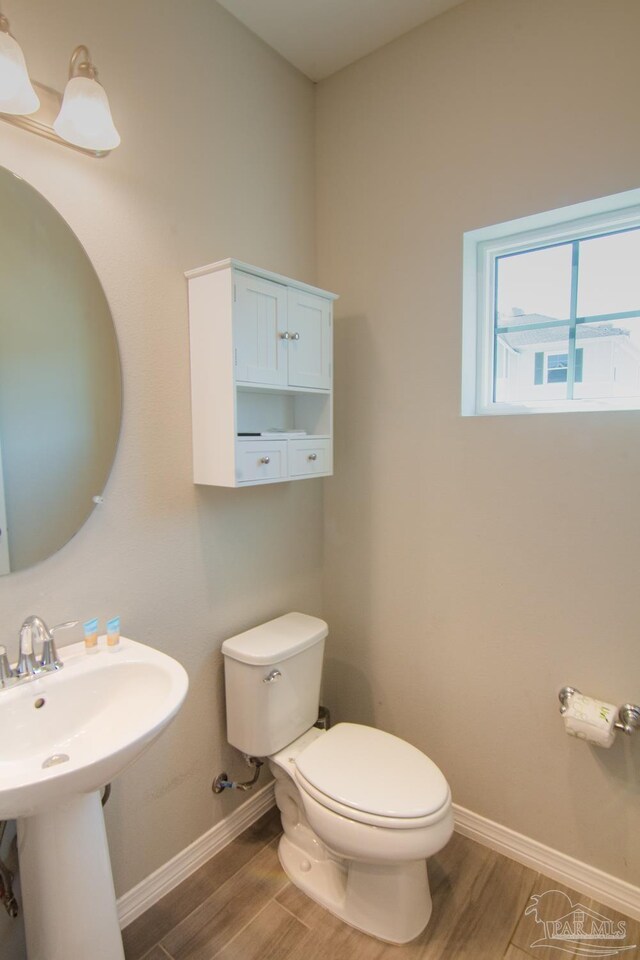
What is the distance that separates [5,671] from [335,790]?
863 mm

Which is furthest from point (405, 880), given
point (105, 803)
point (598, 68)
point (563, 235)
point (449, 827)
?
point (598, 68)

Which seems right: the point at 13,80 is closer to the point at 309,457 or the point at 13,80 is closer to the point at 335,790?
the point at 309,457

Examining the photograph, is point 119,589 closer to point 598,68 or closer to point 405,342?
point 405,342

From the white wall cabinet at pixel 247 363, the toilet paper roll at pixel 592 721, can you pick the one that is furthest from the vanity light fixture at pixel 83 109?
the toilet paper roll at pixel 592 721

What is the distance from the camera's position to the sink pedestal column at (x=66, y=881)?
1.00m

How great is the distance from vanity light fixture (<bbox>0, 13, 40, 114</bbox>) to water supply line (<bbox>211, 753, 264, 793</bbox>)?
1770 millimetres

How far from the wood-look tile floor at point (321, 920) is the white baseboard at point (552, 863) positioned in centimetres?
2

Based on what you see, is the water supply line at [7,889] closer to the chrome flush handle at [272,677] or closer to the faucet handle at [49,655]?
the faucet handle at [49,655]

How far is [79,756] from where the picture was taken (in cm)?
87

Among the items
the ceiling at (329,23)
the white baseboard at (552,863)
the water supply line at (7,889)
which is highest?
the ceiling at (329,23)

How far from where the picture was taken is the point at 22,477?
3.78 ft

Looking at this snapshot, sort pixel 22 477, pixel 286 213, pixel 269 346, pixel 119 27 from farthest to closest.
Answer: pixel 286 213 → pixel 269 346 → pixel 119 27 → pixel 22 477

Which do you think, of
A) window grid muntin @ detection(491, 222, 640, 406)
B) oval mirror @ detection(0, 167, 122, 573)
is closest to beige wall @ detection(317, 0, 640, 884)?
window grid muntin @ detection(491, 222, 640, 406)

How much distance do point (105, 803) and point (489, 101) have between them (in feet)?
7.47
